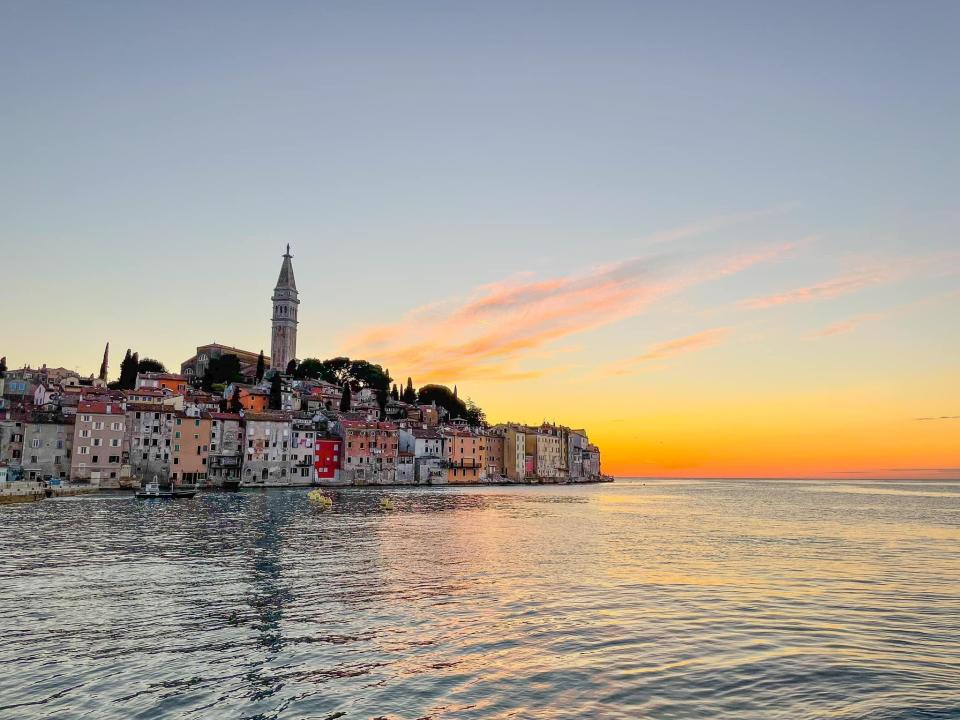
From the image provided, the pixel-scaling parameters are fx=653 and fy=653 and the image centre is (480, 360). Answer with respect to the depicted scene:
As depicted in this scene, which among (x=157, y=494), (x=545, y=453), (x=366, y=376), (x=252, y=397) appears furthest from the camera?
(x=545, y=453)

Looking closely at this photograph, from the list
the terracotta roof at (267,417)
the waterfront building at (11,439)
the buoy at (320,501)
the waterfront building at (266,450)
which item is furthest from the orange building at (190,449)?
the buoy at (320,501)

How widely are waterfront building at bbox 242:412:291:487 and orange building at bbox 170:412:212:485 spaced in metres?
6.98

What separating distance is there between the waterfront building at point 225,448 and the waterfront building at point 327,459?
45.7ft

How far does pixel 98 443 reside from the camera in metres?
87.4

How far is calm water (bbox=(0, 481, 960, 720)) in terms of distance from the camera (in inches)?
461

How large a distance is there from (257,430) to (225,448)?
586 centimetres

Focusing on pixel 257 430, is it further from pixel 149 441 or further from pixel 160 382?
pixel 160 382

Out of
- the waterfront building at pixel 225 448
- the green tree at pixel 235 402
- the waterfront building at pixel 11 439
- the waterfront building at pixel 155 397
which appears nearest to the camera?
the waterfront building at pixel 11 439

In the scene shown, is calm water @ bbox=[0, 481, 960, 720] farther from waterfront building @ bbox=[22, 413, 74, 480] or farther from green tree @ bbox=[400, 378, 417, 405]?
green tree @ bbox=[400, 378, 417, 405]

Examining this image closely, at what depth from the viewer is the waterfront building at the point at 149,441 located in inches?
3570

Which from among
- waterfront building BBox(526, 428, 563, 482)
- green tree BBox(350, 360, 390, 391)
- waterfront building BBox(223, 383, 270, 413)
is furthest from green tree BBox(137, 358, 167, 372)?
waterfront building BBox(526, 428, 563, 482)

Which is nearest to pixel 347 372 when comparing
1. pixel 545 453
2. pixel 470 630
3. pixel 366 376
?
pixel 366 376

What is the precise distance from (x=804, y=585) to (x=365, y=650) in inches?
668

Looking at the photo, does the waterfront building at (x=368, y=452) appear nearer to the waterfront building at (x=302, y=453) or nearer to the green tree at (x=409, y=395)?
the waterfront building at (x=302, y=453)
